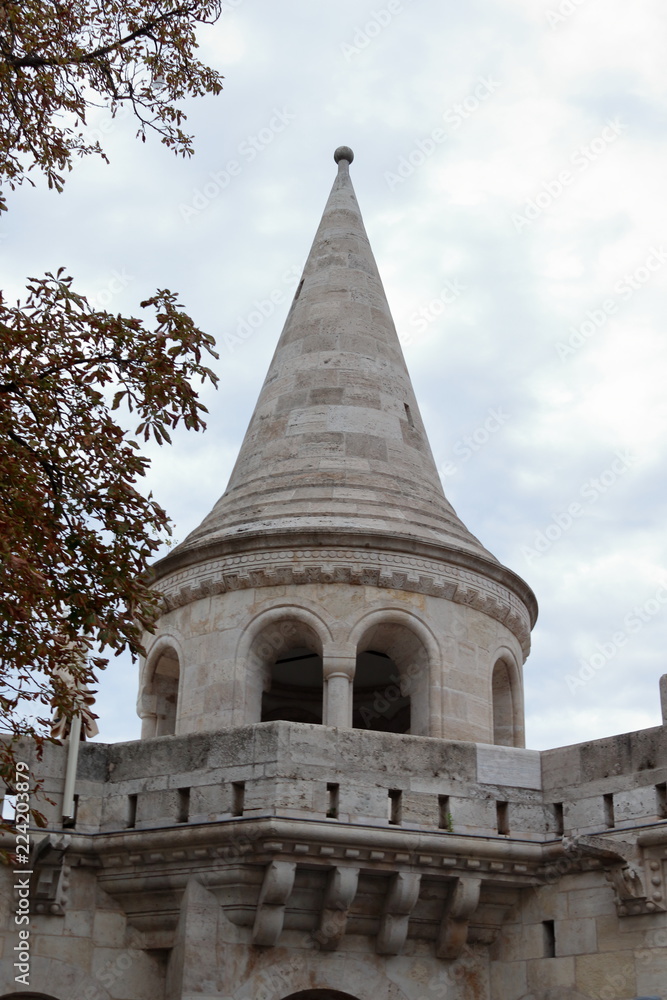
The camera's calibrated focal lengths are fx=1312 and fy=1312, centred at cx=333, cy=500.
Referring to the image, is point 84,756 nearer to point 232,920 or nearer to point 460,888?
point 232,920

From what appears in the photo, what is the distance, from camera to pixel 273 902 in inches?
411

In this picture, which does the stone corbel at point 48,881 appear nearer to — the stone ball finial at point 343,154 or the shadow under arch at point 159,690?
the shadow under arch at point 159,690

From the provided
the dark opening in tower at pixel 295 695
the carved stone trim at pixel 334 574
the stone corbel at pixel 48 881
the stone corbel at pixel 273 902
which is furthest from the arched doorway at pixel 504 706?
the stone corbel at pixel 48 881

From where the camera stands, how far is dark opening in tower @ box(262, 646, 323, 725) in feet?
52.1

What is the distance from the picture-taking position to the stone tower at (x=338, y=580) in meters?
12.9

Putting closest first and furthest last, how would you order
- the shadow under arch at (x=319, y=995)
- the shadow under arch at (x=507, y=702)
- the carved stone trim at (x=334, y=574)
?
the shadow under arch at (x=319, y=995)
the carved stone trim at (x=334, y=574)
the shadow under arch at (x=507, y=702)

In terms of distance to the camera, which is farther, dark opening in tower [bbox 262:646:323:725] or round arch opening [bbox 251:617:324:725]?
dark opening in tower [bbox 262:646:323:725]

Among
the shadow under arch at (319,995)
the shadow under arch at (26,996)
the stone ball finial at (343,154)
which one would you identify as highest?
the stone ball finial at (343,154)

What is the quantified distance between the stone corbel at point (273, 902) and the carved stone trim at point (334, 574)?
3434mm

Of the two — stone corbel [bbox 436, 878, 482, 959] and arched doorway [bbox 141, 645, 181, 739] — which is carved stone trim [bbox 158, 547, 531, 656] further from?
stone corbel [bbox 436, 878, 482, 959]

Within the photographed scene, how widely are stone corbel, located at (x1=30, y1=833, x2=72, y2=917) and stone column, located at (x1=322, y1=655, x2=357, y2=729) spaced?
9.26 feet

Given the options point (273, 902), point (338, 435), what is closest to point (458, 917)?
point (273, 902)

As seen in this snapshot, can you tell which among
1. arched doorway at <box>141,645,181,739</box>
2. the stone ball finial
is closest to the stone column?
arched doorway at <box>141,645,181,739</box>

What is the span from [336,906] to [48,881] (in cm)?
237
